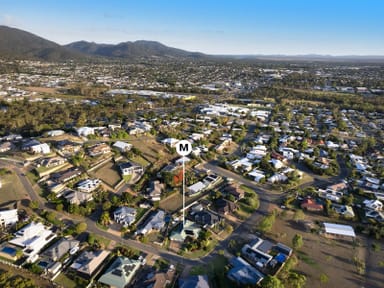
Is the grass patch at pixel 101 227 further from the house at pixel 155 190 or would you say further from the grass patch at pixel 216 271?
the grass patch at pixel 216 271

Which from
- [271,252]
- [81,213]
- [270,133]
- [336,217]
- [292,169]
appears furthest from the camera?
[270,133]

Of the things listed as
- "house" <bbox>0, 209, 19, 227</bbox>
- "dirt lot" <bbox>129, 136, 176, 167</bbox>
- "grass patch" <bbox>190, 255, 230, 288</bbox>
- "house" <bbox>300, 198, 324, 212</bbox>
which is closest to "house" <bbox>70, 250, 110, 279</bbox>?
"grass patch" <bbox>190, 255, 230, 288</bbox>

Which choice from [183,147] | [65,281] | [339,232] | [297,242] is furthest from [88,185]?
[339,232]

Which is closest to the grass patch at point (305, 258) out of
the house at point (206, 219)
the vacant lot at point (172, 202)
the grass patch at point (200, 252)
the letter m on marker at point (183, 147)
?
the grass patch at point (200, 252)

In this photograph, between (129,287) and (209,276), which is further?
(209,276)

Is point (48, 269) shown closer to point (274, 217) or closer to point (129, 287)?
point (129, 287)

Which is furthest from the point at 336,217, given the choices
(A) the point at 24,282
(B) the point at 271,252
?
(A) the point at 24,282
